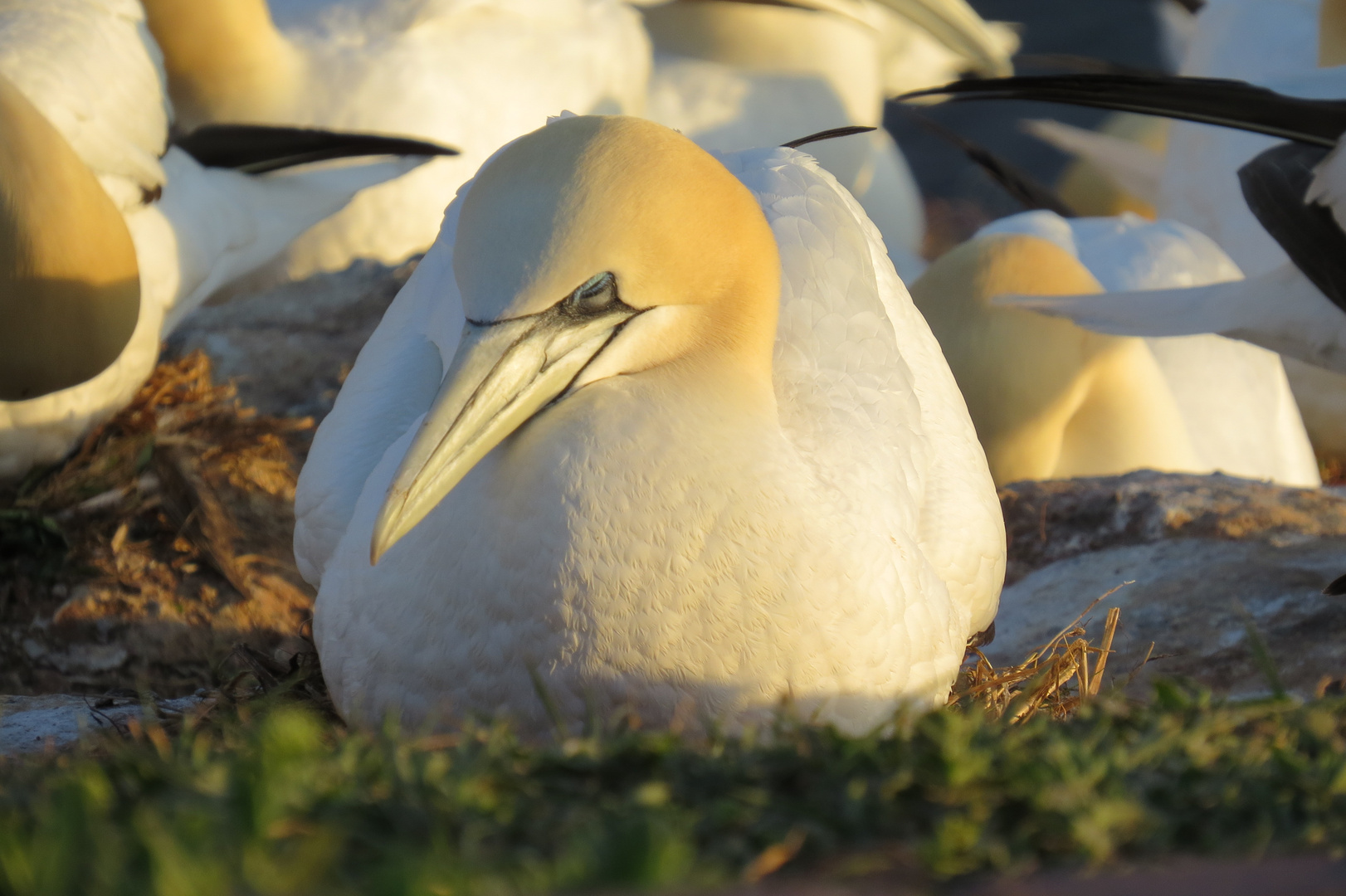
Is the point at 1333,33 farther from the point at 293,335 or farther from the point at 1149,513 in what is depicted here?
the point at 293,335

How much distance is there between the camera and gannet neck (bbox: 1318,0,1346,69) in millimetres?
5543

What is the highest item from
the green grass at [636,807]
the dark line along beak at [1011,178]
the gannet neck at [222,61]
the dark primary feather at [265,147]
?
the green grass at [636,807]

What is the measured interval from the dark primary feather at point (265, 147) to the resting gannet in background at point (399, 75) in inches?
9.7

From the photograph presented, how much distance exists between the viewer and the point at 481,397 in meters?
2.00

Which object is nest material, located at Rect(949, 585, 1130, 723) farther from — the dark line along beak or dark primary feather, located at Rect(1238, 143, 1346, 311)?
the dark line along beak

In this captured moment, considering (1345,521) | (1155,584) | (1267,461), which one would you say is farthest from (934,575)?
(1267,461)

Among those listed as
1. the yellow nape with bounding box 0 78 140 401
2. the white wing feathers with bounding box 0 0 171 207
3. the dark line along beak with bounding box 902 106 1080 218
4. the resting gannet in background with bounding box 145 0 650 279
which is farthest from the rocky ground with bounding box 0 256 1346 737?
the dark line along beak with bounding box 902 106 1080 218

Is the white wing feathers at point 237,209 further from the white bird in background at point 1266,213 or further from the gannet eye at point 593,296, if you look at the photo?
the gannet eye at point 593,296

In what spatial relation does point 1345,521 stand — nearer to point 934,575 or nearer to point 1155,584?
point 1155,584

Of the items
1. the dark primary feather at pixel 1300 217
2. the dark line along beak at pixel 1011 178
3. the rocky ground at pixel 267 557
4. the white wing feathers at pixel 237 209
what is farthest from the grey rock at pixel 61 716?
the dark line along beak at pixel 1011 178

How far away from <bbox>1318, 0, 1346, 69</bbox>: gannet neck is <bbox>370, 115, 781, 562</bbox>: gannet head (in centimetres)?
437

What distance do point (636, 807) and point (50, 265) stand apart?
8.91 feet

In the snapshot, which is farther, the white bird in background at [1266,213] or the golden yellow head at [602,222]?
the white bird in background at [1266,213]

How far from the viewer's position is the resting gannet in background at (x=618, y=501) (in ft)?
6.55
